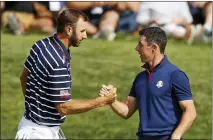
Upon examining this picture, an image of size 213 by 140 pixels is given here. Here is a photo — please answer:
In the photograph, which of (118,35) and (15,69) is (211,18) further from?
(15,69)

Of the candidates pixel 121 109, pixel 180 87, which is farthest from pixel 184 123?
pixel 121 109

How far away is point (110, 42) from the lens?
1307 centimetres

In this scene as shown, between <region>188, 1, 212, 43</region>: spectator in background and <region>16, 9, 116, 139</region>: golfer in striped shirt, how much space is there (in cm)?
610

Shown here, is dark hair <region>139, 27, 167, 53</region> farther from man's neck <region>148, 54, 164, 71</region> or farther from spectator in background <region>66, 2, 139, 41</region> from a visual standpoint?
spectator in background <region>66, 2, 139, 41</region>

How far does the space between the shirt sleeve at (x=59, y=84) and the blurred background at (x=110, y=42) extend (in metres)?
5.68

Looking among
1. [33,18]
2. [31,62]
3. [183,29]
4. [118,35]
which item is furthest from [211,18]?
[31,62]

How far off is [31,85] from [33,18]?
631cm

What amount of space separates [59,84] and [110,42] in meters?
6.54

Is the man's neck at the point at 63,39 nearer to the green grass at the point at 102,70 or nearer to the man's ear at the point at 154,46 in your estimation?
the man's ear at the point at 154,46

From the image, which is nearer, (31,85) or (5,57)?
(31,85)

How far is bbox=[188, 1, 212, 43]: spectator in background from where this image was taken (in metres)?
12.6

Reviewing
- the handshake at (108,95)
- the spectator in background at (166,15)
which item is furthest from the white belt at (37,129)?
the spectator in background at (166,15)

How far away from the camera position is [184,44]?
43.1 feet

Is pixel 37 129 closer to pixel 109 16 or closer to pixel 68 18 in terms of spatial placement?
pixel 68 18
